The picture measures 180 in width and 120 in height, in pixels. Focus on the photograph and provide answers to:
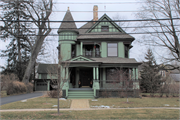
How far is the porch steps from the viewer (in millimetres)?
17939

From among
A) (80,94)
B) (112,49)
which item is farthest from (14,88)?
(112,49)

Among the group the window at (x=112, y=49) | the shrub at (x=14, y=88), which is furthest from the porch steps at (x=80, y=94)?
the shrub at (x=14, y=88)

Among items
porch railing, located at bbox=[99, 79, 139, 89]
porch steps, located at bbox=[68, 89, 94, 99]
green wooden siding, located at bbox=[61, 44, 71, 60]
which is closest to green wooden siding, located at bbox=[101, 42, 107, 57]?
porch railing, located at bbox=[99, 79, 139, 89]

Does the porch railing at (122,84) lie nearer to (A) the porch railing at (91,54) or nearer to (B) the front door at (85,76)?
(B) the front door at (85,76)

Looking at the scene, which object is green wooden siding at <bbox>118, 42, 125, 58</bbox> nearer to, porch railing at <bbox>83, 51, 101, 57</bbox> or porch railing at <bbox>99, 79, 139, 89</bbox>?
porch railing at <bbox>83, 51, 101, 57</bbox>

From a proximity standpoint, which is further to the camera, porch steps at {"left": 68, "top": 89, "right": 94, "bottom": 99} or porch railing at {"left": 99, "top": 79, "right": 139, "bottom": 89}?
porch steps at {"left": 68, "top": 89, "right": 94, "bottom": 99}

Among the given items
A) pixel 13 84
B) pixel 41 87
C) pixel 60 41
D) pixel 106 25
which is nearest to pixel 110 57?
pixel 106 25

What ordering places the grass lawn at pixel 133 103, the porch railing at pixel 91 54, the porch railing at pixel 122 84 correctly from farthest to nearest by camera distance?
the porch railing at pixel 91 54
the porch railing at pixel 122 84
the grass lawn at pixel 133 103

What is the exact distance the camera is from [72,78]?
22.0 metres

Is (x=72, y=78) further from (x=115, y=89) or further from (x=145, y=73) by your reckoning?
(x=145, y=73)

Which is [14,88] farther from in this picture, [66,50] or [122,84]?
[122,84]

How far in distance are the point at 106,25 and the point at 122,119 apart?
1663 centimetres

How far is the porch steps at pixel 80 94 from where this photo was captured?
17939 millimetres

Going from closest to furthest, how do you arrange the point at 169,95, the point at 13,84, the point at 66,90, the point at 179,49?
the point at 179,49 < the point at 66,90 < the point at 169,95 < the point at 13,84
